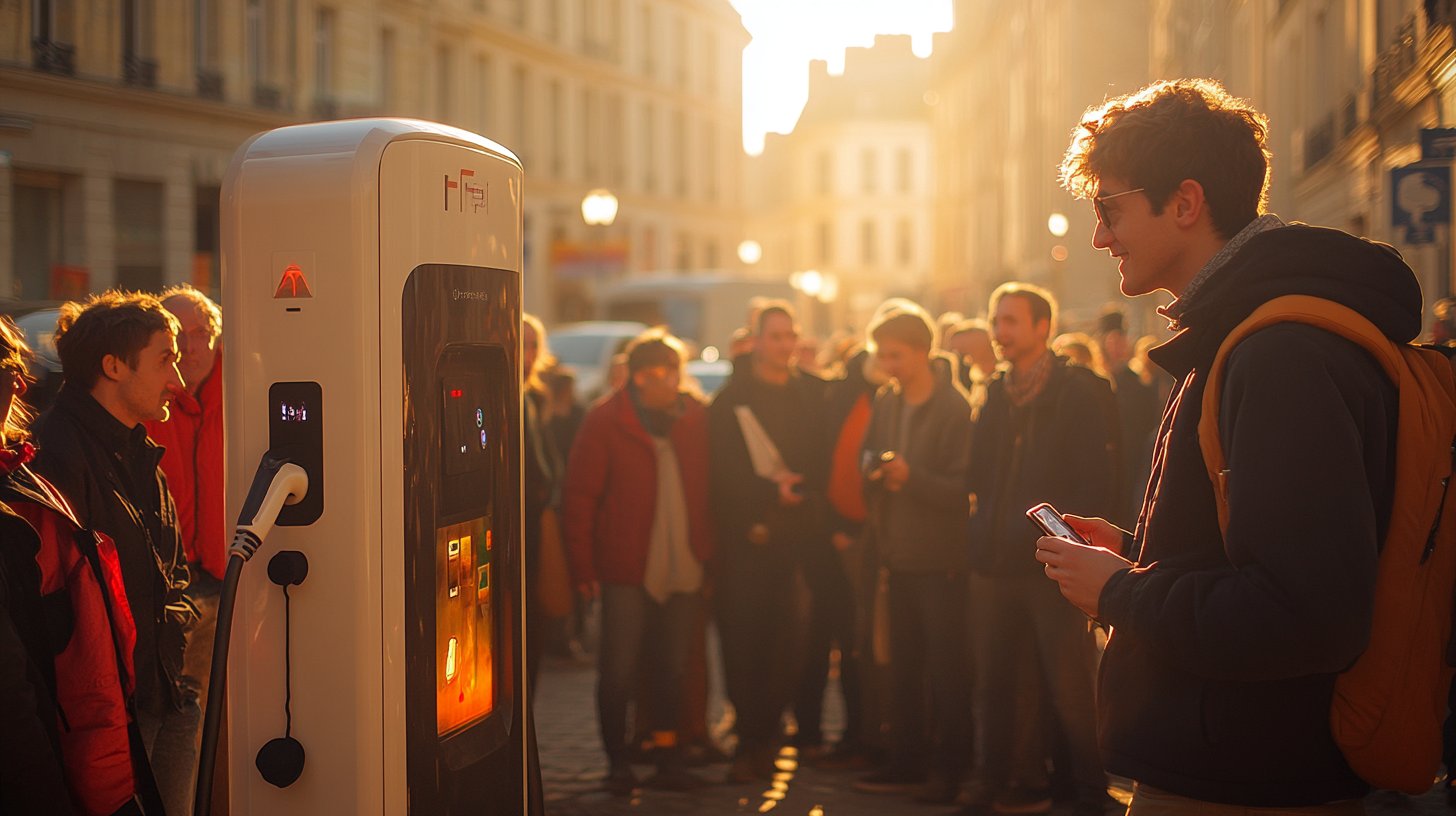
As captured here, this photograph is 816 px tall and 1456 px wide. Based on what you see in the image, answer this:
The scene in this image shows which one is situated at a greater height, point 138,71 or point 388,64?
point 388,64

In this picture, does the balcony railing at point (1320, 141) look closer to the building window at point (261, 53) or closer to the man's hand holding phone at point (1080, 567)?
the building window at point (261, 53)

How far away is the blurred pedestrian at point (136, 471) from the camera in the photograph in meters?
4.17

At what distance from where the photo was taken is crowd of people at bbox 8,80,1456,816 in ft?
7.50

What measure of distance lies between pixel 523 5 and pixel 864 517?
34383mm

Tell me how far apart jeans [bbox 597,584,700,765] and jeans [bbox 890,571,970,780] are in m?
1.02

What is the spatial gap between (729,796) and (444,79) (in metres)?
31.6

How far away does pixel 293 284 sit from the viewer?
3.59 m

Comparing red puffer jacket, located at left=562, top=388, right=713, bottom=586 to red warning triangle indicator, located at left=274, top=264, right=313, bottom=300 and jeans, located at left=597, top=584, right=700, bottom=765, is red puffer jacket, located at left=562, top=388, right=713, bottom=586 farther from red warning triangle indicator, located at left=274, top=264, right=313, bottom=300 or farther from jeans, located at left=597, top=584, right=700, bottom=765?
red warning triangle indicator, located at left=274, top=264, right=313, bottom=300

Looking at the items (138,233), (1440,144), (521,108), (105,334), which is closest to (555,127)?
(521,108)

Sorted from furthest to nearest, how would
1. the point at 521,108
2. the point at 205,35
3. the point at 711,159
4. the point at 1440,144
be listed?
the point at 711,159 → the point at 521,108 → the point at 205,35 → the point at 1440,144

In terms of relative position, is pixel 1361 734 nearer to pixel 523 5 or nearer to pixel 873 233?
pixel 523 5

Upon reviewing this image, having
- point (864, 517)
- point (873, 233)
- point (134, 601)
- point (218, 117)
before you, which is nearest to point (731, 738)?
point (864, 517)

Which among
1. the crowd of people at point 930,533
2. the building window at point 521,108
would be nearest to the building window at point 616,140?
the building window at point 521,108

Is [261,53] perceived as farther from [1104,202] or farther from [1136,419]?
[1104,202]
